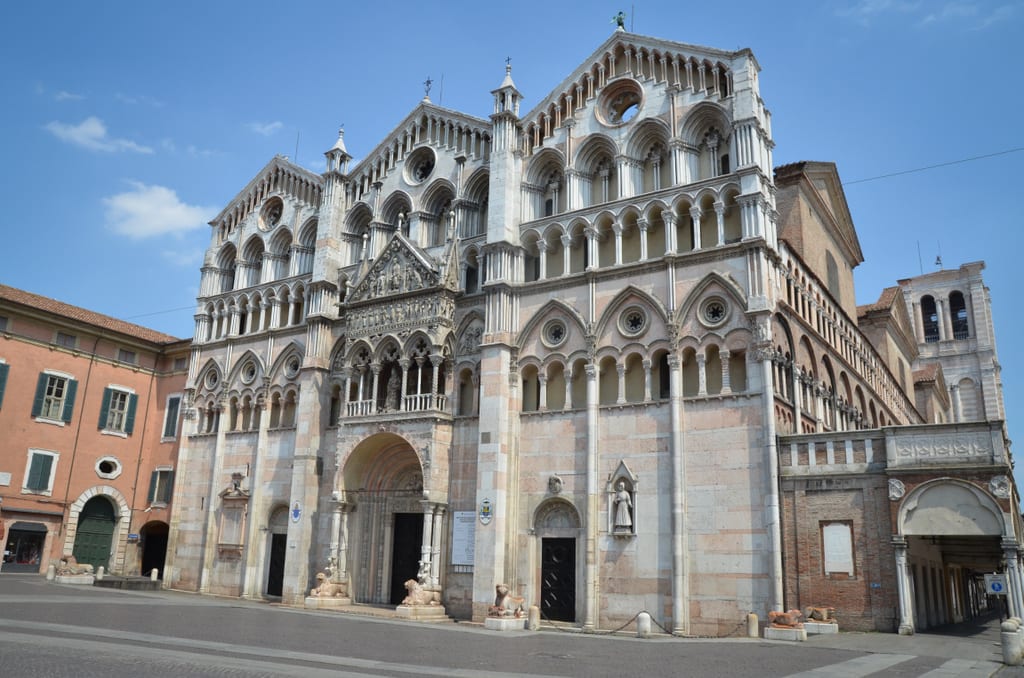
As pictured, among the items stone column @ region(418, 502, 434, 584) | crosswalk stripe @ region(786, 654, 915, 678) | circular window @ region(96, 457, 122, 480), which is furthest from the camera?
circular window @ region(96, 457, 122, 480)

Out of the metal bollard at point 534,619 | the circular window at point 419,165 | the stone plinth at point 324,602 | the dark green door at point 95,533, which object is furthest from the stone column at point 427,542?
the dark green door at point 95,533

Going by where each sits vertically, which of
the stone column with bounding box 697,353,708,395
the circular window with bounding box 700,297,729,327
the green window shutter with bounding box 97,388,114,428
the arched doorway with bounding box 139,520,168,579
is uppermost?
the circular window with bounding box 700,297,729,327

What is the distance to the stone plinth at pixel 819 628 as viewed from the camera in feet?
69.8

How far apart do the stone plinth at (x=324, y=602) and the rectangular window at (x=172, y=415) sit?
1656cm

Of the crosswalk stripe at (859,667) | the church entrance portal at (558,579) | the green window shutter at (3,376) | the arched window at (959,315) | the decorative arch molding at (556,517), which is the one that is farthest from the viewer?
the arched window at (959,315)

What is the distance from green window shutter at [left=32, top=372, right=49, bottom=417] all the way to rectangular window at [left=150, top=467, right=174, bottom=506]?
6.47m

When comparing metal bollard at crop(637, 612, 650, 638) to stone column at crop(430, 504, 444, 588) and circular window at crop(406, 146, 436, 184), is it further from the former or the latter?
circular window at crop(406, 146, 436, 184)

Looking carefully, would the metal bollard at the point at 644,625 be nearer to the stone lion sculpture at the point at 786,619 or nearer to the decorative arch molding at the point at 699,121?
the stone lion sculpture at the point at 786,619

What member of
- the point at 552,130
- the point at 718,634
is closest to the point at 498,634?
the point at 718,634

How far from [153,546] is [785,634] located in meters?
33.8

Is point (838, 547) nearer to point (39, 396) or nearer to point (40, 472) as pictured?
point (40, 472)

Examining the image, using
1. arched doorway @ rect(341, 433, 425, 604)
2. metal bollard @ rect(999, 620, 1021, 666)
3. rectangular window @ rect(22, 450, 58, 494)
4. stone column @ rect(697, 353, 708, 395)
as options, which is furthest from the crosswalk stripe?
rectangular window @ rect(22, 450, 58, 494)

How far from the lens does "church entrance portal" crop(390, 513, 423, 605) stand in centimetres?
3112

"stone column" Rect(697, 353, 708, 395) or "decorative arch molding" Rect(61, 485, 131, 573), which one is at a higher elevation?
"stone column" Rect(697, 353, 708, 395)
